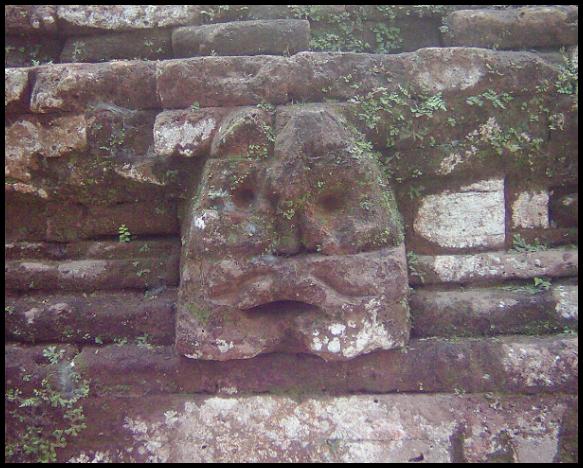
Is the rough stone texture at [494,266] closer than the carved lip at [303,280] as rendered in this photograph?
No

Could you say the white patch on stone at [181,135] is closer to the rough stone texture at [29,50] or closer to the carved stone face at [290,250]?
the carved stone face at [290,250]

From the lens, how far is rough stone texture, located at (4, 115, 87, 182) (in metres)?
3.18

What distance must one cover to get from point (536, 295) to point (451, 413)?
0.87 meters

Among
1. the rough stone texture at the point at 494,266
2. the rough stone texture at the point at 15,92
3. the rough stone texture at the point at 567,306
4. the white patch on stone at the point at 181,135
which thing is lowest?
the rough stone texture at the point at 567,306

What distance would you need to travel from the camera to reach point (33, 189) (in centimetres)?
324

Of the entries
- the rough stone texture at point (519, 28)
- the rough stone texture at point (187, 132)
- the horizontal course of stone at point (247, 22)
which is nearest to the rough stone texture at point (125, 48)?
the horizontal course of stone at point (247, 22)

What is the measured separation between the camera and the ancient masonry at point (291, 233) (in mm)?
2771

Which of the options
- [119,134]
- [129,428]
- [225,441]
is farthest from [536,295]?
[119,134]

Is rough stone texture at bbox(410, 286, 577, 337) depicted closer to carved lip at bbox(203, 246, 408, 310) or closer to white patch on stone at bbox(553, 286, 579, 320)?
white patch on stone at bbox(553, 286, 579, 320)

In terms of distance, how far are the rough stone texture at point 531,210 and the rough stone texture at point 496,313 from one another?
43 cm

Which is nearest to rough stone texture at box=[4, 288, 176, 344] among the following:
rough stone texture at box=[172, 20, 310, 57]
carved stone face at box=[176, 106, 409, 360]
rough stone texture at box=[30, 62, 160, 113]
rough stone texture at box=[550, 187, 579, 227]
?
carved stone face at box=[176, 106, 409, 360]

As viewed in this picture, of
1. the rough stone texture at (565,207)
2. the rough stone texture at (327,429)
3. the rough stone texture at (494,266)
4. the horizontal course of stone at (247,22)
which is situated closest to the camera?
the rough stone texture at (327,429)

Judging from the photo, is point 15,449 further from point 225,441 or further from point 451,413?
point 451,413

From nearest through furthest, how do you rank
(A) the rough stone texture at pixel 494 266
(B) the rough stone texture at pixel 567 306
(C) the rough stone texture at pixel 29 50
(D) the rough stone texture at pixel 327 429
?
(D) the rough stone texture at pixel 327 429 → (B) the rough stone texture at pixel 567 306 → (A) the rough stone texture at pixel 494 266 → (C) the rough stone texture at pixel 29 50
